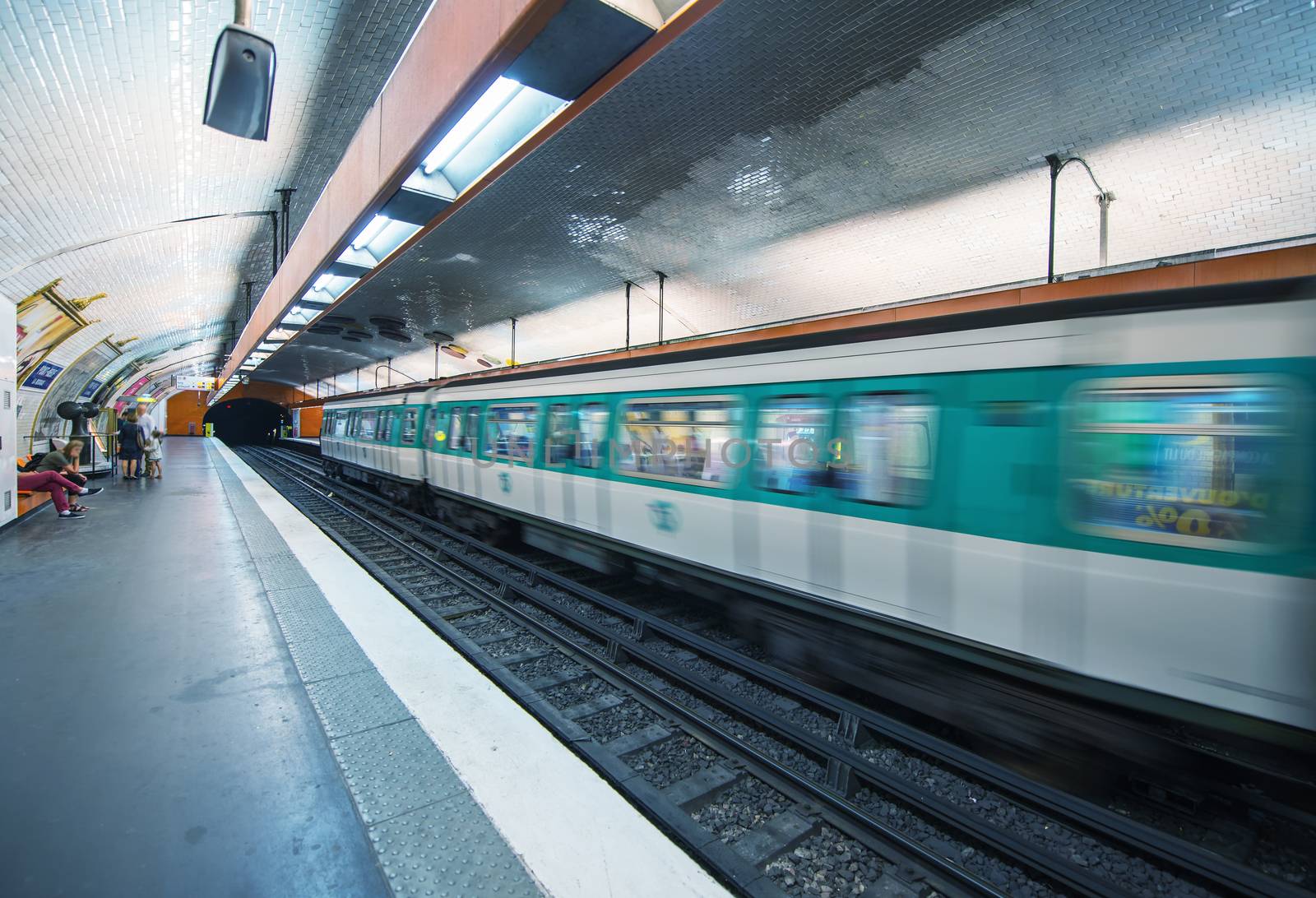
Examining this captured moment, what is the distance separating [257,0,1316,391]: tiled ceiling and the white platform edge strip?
428 cm

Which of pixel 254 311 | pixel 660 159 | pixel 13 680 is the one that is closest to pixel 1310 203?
pixel 660 159

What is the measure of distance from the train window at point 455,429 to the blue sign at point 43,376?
7722 mm

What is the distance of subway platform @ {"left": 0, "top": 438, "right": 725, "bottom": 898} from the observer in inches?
76.6

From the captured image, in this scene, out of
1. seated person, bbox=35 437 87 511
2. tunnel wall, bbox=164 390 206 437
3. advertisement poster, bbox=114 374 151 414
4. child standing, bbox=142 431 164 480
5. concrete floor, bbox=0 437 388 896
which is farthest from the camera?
tunnel wall, bbox=164 390 206 437

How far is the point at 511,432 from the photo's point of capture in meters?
7.98

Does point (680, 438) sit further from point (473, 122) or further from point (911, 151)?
point (473, 122)

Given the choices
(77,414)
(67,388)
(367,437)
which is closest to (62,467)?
(77,414)

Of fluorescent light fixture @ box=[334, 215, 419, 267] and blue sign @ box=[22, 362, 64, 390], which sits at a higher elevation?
fluorescent light fixture @ box=[334, 215, 419, 267]

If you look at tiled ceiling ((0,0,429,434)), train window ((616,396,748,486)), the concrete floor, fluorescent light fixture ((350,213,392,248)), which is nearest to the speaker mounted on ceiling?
tiled ceiling ((0,0,429,434))

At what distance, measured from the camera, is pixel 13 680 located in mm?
3301

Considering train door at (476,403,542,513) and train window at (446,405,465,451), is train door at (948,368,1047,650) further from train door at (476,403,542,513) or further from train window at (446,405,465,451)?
train window at (446,405,465,451)

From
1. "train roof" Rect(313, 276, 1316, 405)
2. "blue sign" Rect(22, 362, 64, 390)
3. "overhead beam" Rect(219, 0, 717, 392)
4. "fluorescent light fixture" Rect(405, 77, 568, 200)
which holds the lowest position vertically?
"train roof" Rect(313, 276, 1316, 405)

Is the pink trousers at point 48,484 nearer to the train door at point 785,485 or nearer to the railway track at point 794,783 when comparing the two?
the railway track at point 794,783

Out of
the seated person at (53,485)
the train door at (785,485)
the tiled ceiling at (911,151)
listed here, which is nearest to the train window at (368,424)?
the seated person at (53,485)
